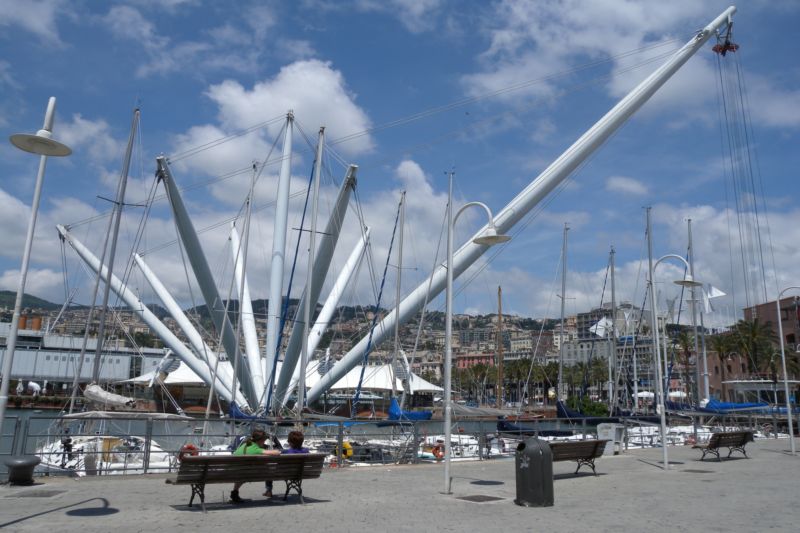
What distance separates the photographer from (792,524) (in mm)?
9188

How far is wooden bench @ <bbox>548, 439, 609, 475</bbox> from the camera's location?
46.5ft

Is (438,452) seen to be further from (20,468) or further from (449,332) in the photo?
(20,468)

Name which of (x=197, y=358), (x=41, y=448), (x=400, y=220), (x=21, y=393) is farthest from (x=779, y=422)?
(x=21, y=393)

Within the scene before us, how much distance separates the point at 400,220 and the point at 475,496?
27748 mm

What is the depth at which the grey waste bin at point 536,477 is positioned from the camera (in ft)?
35.2

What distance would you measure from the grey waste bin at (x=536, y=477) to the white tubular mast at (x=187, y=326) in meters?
25.0

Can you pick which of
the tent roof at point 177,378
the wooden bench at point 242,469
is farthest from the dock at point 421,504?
the tent roof at point 177,378

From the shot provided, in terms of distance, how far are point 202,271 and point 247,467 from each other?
853 inches

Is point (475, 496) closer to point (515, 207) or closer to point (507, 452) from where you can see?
point (507, 452)

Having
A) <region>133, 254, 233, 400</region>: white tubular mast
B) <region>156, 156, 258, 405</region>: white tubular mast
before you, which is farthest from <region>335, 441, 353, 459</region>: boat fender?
<region>133, 254, 233, 400</region>: white tubular mast

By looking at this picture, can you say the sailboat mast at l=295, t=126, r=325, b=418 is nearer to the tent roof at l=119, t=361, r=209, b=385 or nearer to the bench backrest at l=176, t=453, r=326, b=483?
the bench backrest at l=176, t=453, r=326, b=483

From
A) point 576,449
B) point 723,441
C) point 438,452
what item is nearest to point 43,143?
point 576,449

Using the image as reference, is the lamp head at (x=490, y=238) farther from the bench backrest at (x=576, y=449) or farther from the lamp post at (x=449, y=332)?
the bench backrest at (x=576, y=449)

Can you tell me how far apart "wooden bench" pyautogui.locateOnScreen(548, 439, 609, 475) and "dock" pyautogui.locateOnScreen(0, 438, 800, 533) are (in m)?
0.48
